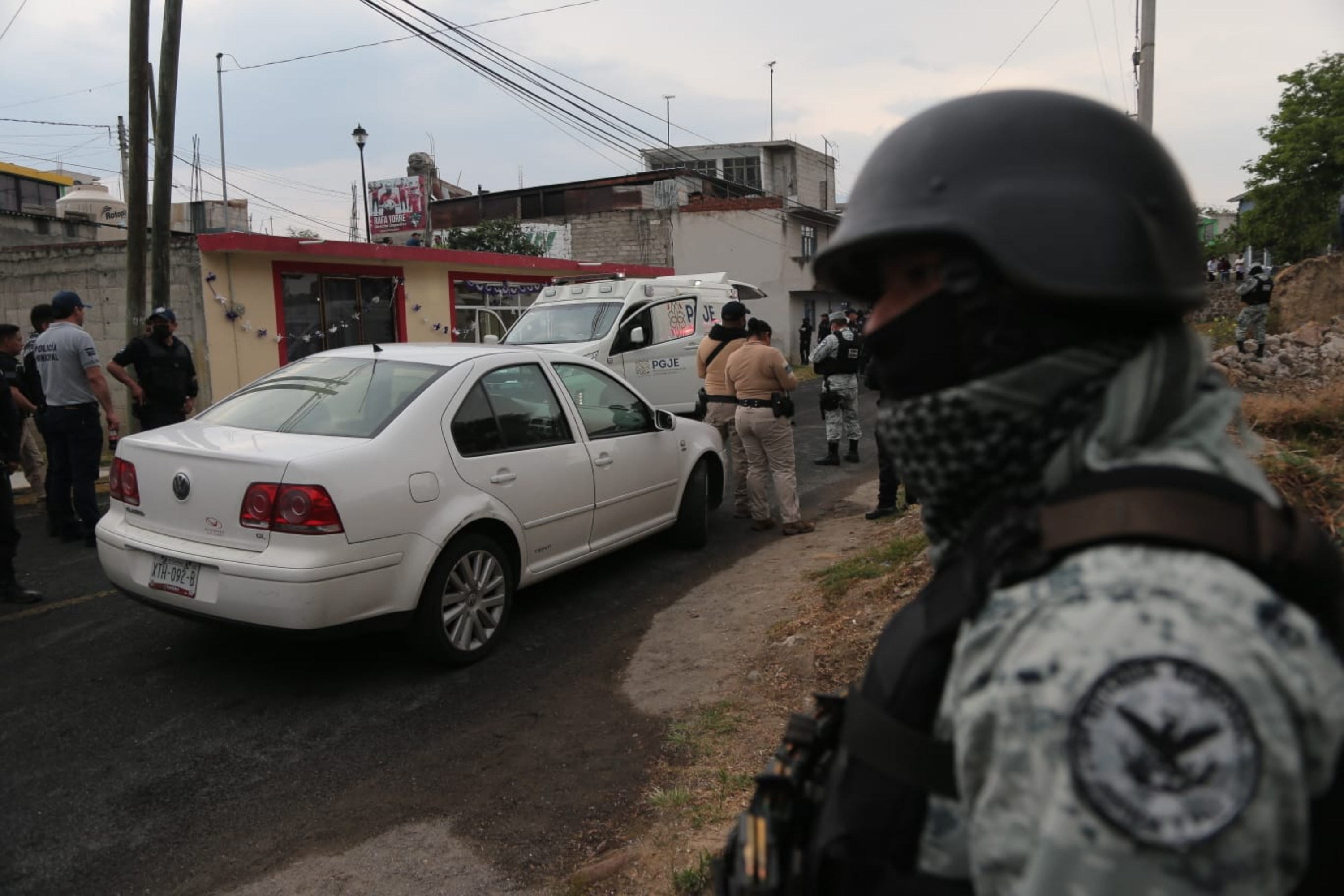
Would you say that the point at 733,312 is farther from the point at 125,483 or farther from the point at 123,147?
the point at 123,147

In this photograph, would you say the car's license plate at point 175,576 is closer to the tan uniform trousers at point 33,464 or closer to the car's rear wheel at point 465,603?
the car's rear wheel at point 465,603

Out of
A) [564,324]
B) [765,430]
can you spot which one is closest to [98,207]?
[564,324]

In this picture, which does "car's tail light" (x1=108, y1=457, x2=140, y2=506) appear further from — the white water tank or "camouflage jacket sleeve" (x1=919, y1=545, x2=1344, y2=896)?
the white water tank

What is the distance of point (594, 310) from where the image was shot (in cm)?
1348

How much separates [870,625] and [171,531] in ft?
11.0

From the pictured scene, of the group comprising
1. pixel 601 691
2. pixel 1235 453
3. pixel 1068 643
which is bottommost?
pixel 601 691

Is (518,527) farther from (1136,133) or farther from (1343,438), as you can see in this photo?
(1343,438)

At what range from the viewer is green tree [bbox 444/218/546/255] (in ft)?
106

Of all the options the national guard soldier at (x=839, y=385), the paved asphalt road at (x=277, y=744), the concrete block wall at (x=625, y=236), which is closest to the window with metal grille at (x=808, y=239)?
the concrete block wall at (x=625, y=236)

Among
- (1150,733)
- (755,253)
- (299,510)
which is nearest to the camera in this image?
(1150,733)

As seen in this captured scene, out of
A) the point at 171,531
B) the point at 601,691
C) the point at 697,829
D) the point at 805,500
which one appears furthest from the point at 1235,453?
the point at 805,500

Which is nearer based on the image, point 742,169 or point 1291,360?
point 1291,360

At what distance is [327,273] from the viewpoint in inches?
643

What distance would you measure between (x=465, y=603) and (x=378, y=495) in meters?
0.76
